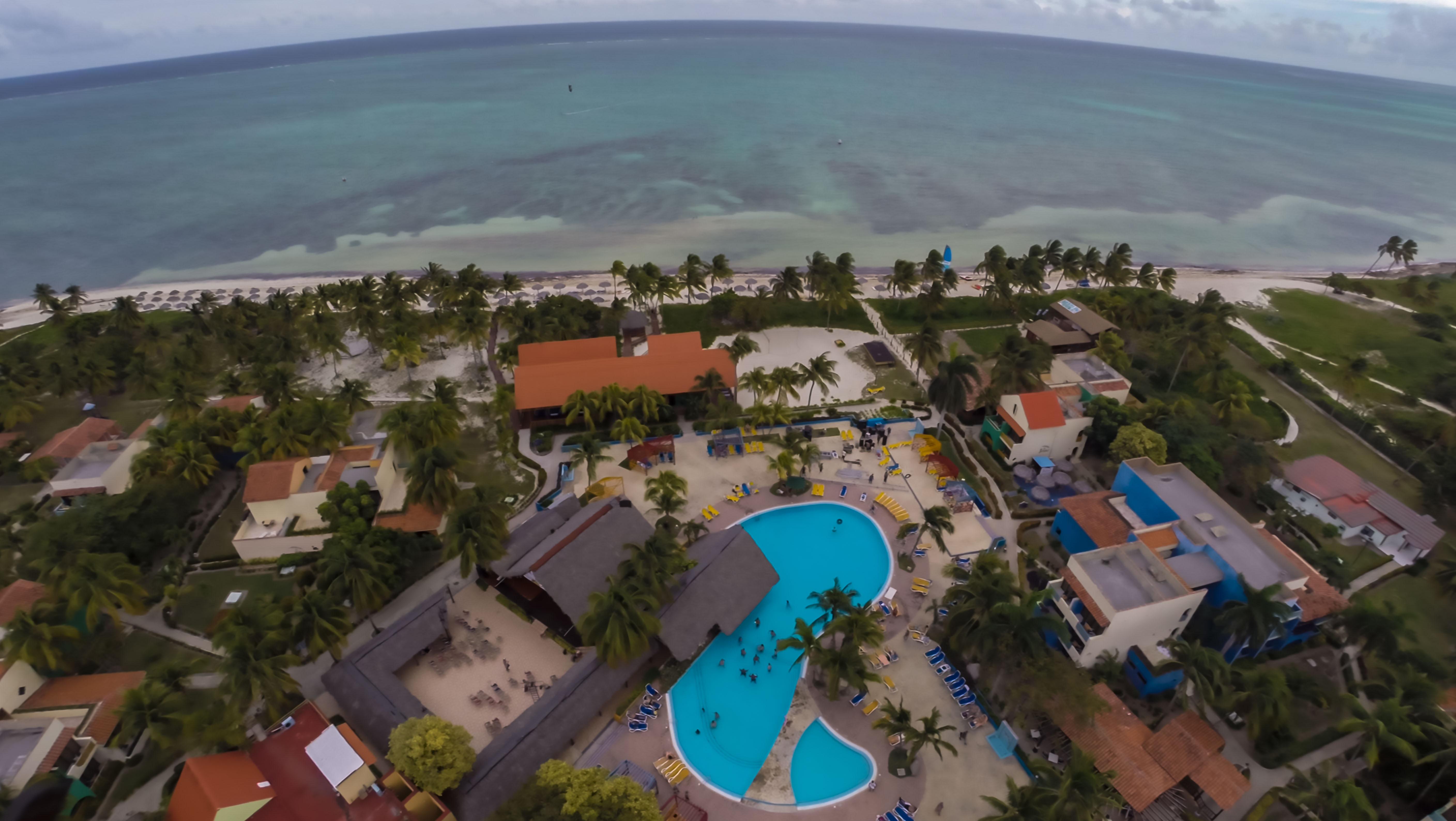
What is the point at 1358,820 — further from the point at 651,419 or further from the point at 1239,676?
the point at 651,419

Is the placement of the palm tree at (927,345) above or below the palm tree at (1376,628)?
above

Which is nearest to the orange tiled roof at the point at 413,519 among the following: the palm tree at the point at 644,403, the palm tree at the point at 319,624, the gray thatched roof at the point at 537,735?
the palm tree at the point at 319,624

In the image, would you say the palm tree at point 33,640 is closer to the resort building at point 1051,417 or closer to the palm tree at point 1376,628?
the resort building at point 1051,417

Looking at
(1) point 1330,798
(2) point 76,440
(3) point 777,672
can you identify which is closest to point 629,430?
(3) point 777,672

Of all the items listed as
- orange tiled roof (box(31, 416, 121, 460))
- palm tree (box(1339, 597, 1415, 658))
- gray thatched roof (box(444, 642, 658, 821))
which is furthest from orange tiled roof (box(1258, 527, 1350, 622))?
orange tiled roof (box(31, 416, 121, 460))

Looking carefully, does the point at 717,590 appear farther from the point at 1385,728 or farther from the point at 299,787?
the point at 1385,728
